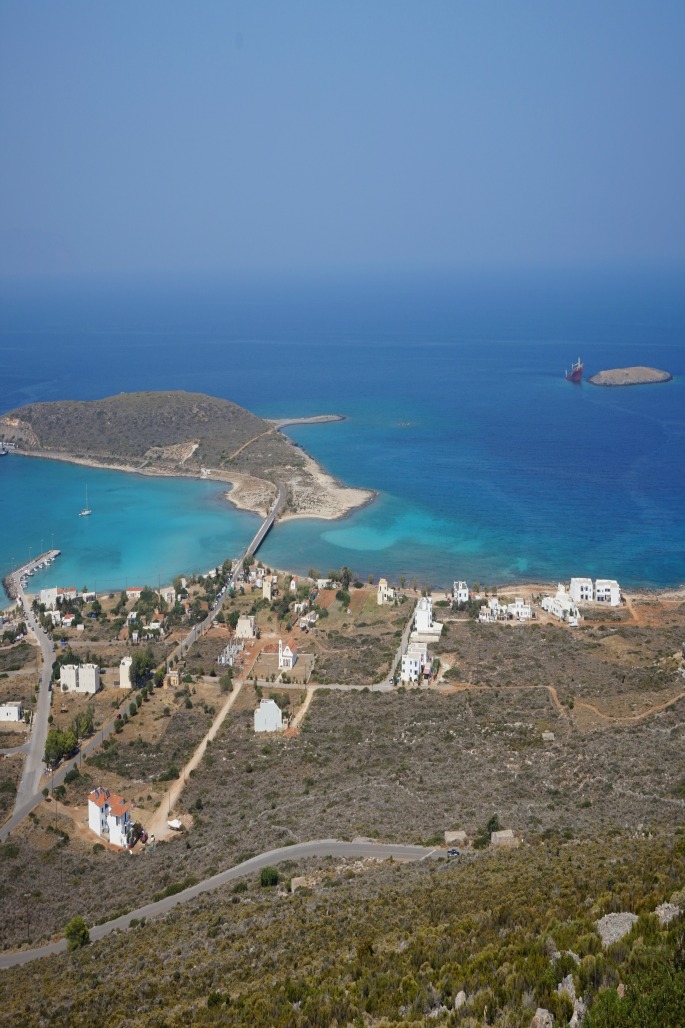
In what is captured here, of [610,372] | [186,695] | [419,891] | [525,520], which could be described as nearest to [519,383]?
[610,372]

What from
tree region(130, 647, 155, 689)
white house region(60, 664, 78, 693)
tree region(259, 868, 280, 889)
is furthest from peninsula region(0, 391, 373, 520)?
tree region(259, 868, 280, 889)

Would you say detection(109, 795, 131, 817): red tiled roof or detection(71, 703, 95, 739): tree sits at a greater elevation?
detection(109, 795, 131, 817): red tiled roof

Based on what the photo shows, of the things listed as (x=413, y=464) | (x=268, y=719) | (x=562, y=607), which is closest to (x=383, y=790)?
(x=268, y=719)

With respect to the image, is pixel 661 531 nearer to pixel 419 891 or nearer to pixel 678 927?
pixel 419 891

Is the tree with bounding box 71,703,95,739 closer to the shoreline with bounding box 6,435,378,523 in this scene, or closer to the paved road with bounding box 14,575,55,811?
the paved road with bounding box 14,575,55,811

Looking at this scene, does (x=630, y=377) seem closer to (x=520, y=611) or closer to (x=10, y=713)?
(x=520, y=611)

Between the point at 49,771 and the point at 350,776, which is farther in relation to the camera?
the point at 49,771
